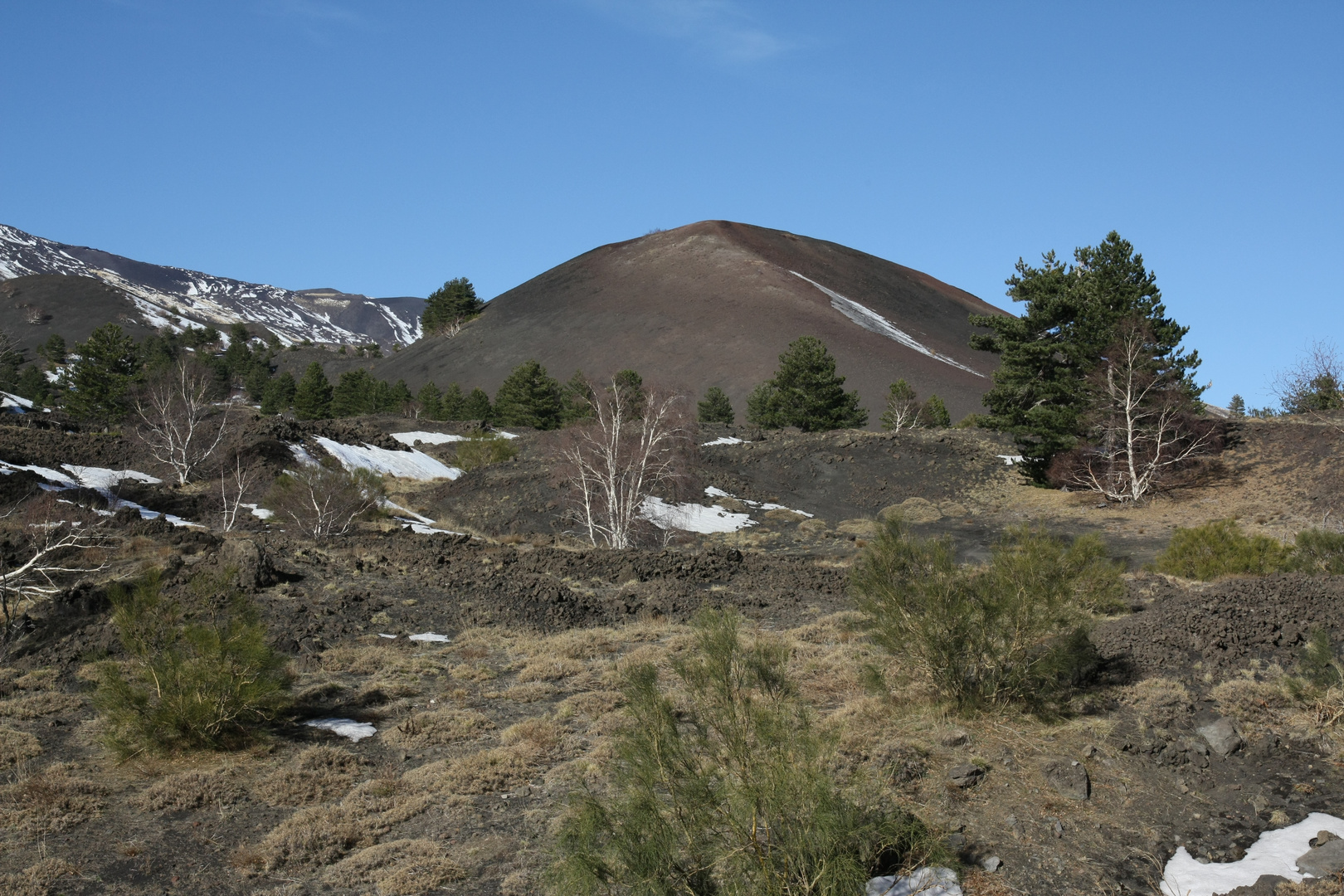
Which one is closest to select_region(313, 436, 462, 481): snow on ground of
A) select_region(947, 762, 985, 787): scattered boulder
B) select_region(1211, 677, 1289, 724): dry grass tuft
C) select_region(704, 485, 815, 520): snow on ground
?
select_region(704, 485, 815, 520): snow on ground

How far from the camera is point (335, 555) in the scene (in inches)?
651

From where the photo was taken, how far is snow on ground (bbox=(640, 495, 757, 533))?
81.9 ft

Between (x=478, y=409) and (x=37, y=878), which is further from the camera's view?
(x=478, y=409)

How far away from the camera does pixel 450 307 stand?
102m

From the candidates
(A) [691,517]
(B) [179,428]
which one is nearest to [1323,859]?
(A) [691,517]

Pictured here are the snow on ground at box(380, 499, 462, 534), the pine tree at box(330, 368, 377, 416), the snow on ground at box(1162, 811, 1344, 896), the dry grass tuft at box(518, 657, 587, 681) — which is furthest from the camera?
the pine tree at box(330, 368, 377, 416)

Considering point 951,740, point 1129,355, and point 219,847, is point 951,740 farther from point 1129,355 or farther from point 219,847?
point 1129,355

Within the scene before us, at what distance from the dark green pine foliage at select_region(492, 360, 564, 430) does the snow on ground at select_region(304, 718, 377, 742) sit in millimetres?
44359

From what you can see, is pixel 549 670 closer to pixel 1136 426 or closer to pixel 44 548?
pixel 44 548

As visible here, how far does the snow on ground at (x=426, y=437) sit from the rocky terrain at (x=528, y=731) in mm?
26766

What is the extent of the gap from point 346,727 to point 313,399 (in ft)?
192

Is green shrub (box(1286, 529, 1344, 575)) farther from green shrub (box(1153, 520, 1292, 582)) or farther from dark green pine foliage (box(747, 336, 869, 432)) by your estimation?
dark green pine foliage (box(747, 336, 869, 432))

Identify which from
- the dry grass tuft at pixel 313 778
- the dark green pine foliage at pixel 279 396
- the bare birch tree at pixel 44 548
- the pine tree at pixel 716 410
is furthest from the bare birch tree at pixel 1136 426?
the dark green pine foliage at pixel 279 396

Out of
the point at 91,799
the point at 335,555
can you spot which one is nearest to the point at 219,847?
the point at 91,799
